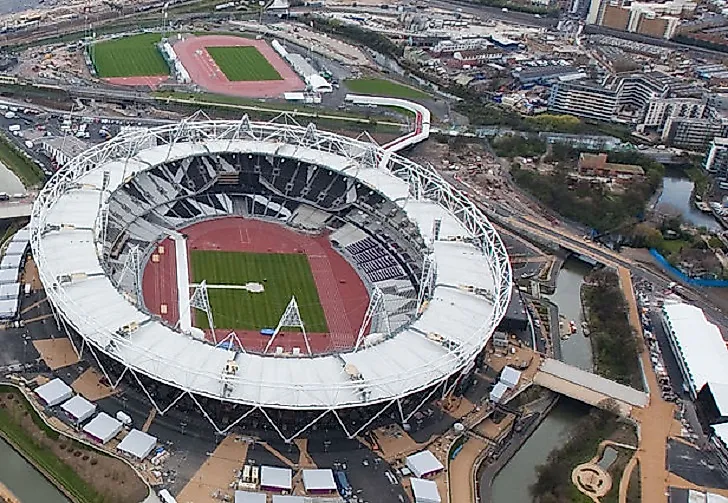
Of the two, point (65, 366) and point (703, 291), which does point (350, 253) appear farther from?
point (703, 291)

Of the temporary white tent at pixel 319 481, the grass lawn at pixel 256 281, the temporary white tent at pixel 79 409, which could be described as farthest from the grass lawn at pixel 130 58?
the temporary white tent at pixel 319 481

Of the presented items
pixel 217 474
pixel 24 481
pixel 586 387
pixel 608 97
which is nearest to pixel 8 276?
pixel 24 481

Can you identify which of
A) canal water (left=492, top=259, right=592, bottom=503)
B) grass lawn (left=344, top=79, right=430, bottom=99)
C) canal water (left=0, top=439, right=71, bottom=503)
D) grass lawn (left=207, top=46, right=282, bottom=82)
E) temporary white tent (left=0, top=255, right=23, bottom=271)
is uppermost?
grass lawn (left=207, top=46, right=282, bottom=82)

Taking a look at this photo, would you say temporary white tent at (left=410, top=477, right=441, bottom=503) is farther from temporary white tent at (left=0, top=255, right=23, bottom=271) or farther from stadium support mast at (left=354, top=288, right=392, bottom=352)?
temporary white tent at (left=0, top=255, right=23, bottom=271)

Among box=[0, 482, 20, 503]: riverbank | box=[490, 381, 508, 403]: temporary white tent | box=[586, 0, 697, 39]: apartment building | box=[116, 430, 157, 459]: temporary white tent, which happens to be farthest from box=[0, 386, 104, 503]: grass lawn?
box=[586, 0, 697, 39]: apartment building

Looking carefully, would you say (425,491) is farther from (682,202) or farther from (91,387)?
(682,202)

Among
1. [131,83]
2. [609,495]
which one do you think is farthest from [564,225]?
[131,83]
